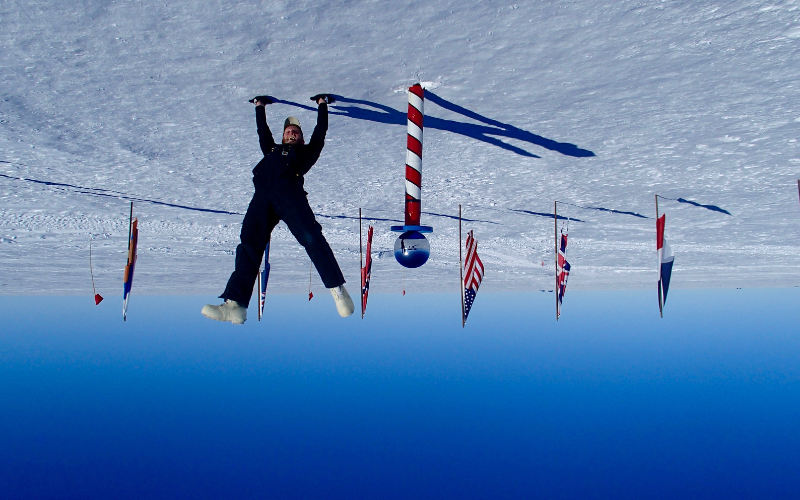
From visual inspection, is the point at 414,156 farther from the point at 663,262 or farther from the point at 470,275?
the point at 663,262

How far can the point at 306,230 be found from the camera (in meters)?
3.49

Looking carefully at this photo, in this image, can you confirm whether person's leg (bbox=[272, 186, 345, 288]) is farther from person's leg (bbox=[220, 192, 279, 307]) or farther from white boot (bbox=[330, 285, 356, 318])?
person's leg (bbox=[220, 192, 279, 307])

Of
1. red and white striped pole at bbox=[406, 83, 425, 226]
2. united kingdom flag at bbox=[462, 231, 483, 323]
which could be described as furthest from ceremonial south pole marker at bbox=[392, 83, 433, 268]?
united kingdom flag at bbox=[462, 231, 483, 323]

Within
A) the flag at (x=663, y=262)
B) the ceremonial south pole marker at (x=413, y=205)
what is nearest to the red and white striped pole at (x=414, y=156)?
the ceremonial south pole marker at (x=413, y=205)

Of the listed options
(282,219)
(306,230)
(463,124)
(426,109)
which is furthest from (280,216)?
(463,124)

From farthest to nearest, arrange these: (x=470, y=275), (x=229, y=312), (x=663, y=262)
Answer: (x=470, y=275)
(x=663, y=262)
(x=229, y=312)

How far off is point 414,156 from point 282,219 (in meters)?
1.16

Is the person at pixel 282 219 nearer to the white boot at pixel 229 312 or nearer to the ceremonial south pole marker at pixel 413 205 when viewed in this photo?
the white boot at pixel 229 312

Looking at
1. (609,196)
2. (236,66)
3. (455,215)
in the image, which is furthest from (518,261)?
(236,66)

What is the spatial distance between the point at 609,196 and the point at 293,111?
508 centimetres

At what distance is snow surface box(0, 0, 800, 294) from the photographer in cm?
353

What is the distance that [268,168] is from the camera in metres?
3.56

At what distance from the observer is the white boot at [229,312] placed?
130 inches

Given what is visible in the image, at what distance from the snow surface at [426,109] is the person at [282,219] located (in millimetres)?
934
